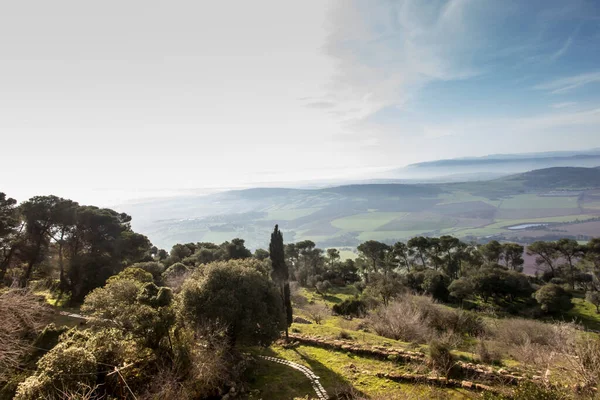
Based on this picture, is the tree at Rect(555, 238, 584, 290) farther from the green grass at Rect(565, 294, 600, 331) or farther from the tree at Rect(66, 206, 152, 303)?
the tree at Rect(66, 206, 152, 303)

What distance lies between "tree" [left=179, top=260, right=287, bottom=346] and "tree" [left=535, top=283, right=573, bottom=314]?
3514 cm

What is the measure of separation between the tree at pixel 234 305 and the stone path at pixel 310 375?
1933 mm

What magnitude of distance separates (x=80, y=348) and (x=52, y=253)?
107 ft

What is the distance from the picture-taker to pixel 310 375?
1544 centimetres

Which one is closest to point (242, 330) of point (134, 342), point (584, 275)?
point (134, 342)

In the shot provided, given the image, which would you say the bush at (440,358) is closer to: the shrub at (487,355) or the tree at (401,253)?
the shrub at (487,355)

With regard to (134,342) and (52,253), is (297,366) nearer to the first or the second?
(134,342)

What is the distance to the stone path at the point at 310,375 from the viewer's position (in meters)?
13.5

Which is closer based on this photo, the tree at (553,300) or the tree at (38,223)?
the tree at (38,223)

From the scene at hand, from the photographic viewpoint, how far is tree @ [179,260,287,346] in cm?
1582

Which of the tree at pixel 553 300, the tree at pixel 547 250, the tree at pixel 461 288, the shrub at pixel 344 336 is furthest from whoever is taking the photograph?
the tree at pixel 547 250

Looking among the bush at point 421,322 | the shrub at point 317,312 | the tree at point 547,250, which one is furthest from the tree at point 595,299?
the shrub at point 317,312

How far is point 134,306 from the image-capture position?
45.3 ft

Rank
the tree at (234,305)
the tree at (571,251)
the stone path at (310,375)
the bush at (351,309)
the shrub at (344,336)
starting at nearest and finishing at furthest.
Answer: the stone path at (310,375) → the tree at (234,305) → the shrub at (344,336) → the bush at (351,309) → the tree at (571,251)
